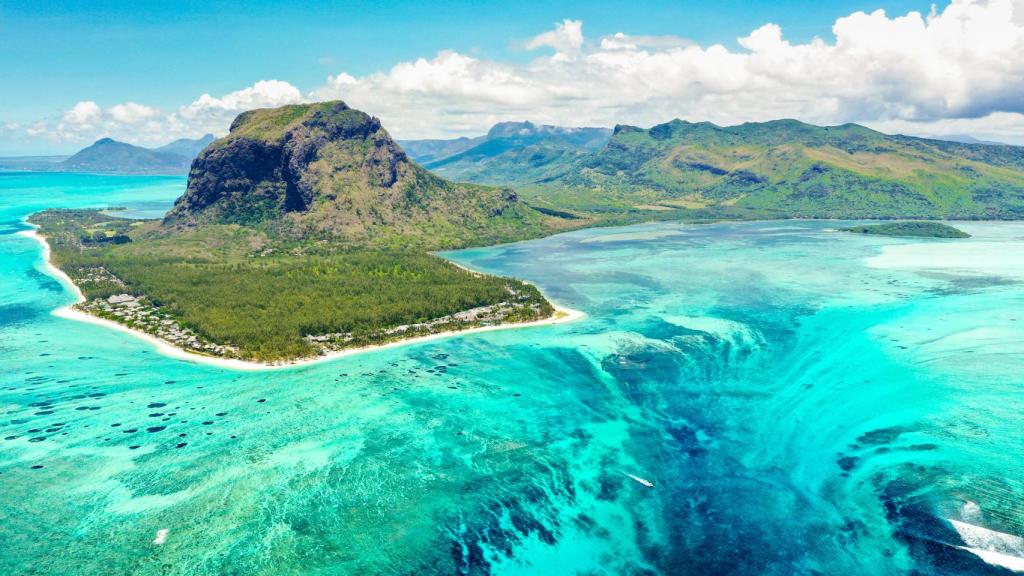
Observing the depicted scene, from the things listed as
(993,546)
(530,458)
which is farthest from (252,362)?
(993,546)

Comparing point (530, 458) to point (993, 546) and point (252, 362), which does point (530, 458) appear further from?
point (252, 362)

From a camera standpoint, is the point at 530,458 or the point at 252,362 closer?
the point at 530,458

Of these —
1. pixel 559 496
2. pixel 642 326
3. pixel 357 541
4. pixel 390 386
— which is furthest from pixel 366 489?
pixel 642 326

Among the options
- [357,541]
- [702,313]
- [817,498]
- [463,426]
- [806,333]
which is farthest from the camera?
[702,313]

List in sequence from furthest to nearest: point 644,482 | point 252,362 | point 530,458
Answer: point 252,362
point 530,458
point 644,482

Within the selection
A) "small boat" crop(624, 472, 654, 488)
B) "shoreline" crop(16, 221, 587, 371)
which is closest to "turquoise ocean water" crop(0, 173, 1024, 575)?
"small boat" crop(624, 472, 654, 488)

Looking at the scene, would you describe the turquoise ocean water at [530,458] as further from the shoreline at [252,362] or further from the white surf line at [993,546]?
the shoreline at [252,362]

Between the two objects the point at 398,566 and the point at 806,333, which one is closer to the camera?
the point at 398,566

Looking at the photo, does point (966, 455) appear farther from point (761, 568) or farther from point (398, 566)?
point (398, 566)

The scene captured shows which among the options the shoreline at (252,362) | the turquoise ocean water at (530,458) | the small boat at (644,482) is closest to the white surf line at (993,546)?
the turquoise ocean water at (530,458)
